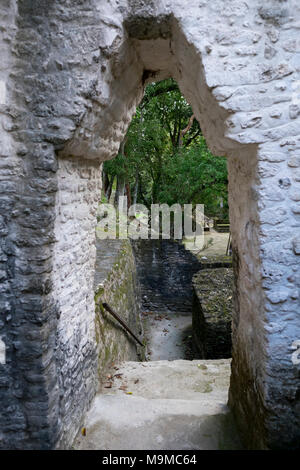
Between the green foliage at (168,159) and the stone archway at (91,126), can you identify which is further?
the green foliage at (168,159)

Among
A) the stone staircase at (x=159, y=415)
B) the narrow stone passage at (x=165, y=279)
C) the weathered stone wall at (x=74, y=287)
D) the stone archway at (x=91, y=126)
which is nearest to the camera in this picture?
the stone archway at (x=91, y=126)

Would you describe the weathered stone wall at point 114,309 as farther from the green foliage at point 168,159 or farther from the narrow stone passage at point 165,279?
the green foliage at point 168,159

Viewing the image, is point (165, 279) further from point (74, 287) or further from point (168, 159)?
point (74, 287)

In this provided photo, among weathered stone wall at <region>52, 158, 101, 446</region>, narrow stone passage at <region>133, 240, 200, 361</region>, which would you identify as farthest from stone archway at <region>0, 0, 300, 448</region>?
narrow stone passage at <region>133, 240, 200, 361</region>

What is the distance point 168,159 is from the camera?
1216 centimetres

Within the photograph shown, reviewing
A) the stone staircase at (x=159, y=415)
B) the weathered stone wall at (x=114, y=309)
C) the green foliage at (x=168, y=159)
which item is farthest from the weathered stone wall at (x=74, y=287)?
the green foliage at (x=168, y=159)

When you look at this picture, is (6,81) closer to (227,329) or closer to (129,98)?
(129,98)

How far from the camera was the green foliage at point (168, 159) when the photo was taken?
10180 millimetres

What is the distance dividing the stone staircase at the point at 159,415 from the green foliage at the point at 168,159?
22.9 feet

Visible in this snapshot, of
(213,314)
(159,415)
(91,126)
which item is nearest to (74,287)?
(91,126)

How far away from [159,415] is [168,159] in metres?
10.3

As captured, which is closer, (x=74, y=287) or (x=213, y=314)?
(x=74, y=287)

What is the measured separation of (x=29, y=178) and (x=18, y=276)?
27.1 inches
